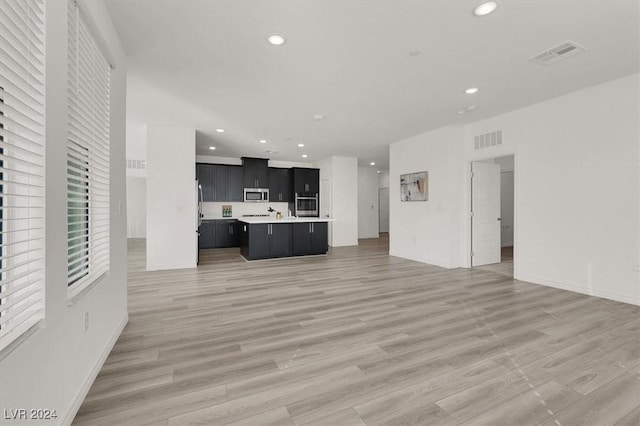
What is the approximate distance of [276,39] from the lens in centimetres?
268

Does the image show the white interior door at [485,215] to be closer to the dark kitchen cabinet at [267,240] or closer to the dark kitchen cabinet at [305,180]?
the dark kitchen cabinet at [267,240]

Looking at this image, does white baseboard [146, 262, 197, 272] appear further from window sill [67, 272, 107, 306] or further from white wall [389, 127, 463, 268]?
white wall [389, 127, 463, 268]

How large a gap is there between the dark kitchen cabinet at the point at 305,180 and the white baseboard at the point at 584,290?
609cm

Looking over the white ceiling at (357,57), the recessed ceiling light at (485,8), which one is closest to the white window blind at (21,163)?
the white ceiling at (357,57)

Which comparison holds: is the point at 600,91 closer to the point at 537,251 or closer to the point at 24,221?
the point at 537,251

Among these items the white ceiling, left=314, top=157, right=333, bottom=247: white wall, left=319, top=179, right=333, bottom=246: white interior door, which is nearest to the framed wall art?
the white ceiling

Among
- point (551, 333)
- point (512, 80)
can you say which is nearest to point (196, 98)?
point (512, 80)

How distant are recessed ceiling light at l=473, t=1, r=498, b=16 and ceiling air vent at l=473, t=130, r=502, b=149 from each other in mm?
3193

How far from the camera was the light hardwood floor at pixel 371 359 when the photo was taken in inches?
65.9

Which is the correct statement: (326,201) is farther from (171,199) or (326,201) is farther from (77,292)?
(77,292)

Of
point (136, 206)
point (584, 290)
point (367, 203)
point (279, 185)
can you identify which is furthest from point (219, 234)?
point (584, 290)

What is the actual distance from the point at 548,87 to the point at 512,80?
661 mm

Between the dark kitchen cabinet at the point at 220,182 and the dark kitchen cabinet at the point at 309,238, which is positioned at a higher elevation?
the dark kitchen cabinet at the point at 220,182

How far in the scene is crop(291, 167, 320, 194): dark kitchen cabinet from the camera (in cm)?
910
